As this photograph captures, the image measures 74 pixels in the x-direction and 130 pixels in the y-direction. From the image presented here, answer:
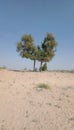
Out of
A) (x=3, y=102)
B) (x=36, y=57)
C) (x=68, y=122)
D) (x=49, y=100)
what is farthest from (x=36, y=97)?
(x=36, y=57)

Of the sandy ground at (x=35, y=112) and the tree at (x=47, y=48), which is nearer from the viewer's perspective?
the sandy ground at (x=35, y=112)

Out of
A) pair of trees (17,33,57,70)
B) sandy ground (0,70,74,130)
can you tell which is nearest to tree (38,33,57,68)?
pair of trees (17,33,57,70)

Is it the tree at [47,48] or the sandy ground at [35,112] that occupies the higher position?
the tree at [47,48]

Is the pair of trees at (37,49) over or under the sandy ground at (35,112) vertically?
over

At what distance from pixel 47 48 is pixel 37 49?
74.6 inches

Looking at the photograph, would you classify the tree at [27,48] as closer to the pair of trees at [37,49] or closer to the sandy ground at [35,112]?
the pair of trees at [37,49]

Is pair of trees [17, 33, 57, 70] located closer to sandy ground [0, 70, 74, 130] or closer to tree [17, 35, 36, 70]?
tree [17, 35, 36, 70]

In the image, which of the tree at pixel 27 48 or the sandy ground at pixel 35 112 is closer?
the sandy ground at pixel 35 112

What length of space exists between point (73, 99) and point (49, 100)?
4.86 feet

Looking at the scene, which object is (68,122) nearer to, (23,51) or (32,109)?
(32,109)

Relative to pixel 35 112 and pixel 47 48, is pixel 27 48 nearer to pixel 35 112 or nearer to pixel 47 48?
pixel 47 48

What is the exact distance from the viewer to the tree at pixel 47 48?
36.8 m

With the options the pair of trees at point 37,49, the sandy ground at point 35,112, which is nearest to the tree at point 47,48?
the pair of trees at point 37,49

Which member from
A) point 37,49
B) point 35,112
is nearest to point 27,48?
point 37,49
